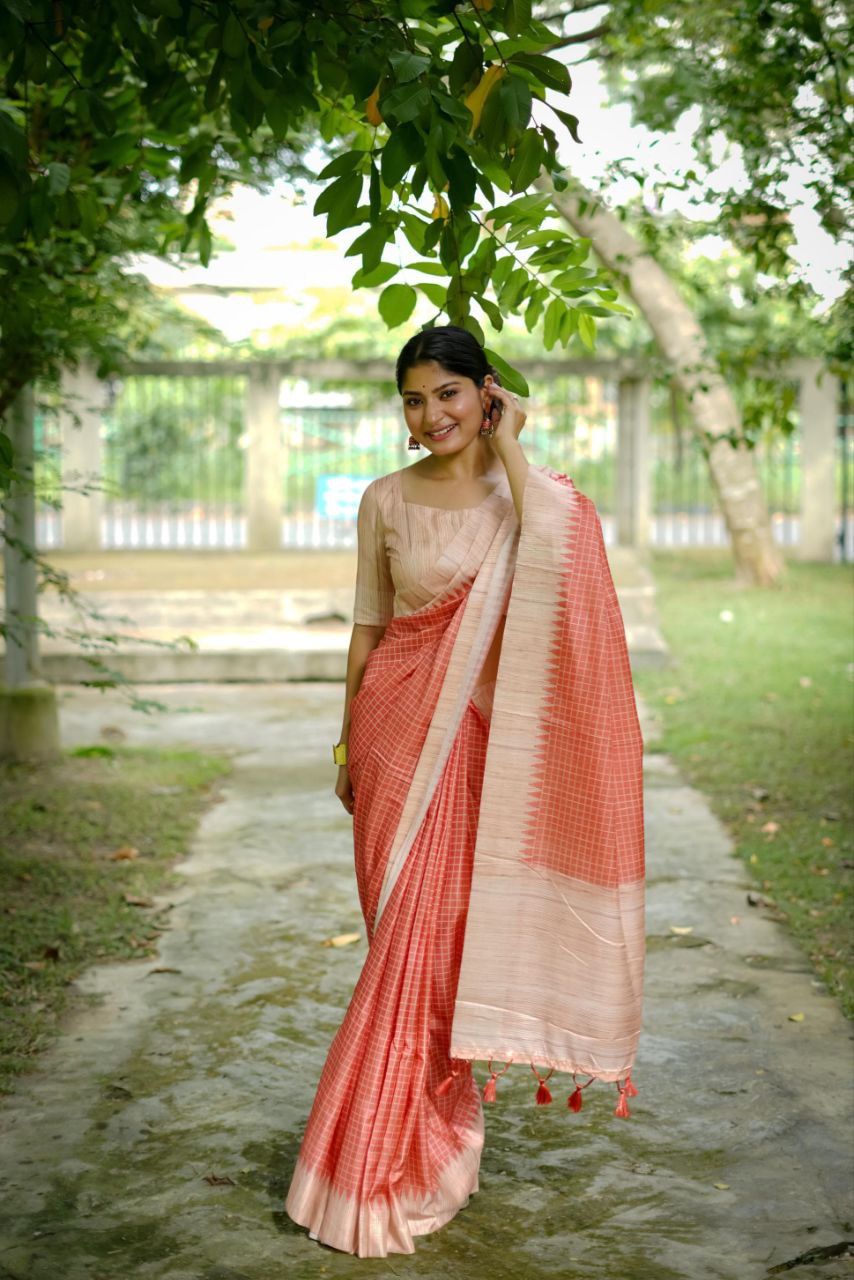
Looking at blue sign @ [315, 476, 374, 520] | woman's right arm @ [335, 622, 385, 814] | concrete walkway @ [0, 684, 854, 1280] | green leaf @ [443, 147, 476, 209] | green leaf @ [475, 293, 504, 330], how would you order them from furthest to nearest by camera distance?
blue sign @ [315, 476, 374, 520]
green leaf @ [475, 293, 504, 330]
woman's right arm @ [335, 622, 385, 814]
concrete walkway @ [0, 684, 854, 1280]
green leaf @ [443, 147, 476, 209]

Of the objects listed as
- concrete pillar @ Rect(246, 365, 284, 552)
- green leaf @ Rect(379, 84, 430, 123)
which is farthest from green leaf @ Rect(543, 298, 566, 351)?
concrete pillar @ Rect(246, 365, 284, 552)

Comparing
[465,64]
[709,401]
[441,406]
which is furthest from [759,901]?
[709,401]

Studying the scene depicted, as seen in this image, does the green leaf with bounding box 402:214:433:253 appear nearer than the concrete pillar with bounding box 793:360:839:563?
Yes

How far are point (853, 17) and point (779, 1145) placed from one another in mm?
4604

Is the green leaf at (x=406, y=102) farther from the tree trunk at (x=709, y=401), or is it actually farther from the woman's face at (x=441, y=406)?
the tree trunk at (x=709, y=401)

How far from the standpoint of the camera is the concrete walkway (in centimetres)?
310

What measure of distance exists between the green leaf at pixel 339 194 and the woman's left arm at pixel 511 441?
0.50 meters

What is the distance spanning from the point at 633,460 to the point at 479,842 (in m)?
15.8

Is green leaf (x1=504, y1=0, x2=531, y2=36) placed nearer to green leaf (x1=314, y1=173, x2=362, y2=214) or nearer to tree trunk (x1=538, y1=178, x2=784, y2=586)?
green leaf (x1=314, y1=173, x2=362, y2=214)

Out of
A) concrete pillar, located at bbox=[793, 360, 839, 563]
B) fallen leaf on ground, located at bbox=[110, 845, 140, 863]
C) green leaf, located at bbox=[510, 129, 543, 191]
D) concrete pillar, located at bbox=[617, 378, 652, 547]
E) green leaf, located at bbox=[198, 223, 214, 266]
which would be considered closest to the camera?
green leaf, located at bbox=[510, 129, 543, 191]

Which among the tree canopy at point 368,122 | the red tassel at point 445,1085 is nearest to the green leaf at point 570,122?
the tree canopy at point 368,122

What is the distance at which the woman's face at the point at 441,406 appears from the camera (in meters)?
3.23

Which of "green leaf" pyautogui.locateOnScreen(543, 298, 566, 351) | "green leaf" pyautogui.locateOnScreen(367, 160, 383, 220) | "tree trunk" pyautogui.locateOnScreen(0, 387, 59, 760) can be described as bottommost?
"tree trunk" pyautogui.locateOnScreen(0, 387, 59, 760)

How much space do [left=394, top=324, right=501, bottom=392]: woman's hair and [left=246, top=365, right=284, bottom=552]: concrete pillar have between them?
15177 millimetres
